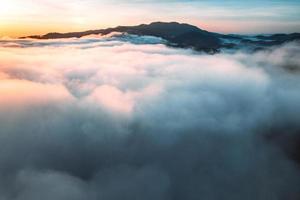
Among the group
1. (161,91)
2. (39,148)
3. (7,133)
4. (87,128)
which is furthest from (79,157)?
(161,91)

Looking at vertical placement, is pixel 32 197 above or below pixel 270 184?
below

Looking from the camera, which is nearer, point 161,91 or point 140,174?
point 140,174

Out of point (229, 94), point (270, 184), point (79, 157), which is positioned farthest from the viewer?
point (229, 94)

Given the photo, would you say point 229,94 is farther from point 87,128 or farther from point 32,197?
point 32,197

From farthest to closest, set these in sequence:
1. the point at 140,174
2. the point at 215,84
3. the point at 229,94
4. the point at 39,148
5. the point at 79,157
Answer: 1. the point at 215,84
2. the point at 229,94
3. the point at 39,148
4. the point at 79,157
5. the point at 140,174

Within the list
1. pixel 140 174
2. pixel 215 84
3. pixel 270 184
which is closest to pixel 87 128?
pixel 140 174

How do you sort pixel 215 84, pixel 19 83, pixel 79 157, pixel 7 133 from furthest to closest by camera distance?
pixel 215 84 → pixel 19 83 → pixel 7 133 → pixel 79 157

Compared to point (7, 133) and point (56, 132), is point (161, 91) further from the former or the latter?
point (7, 133)

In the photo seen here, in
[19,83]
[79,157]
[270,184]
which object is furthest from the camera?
[19,83]
